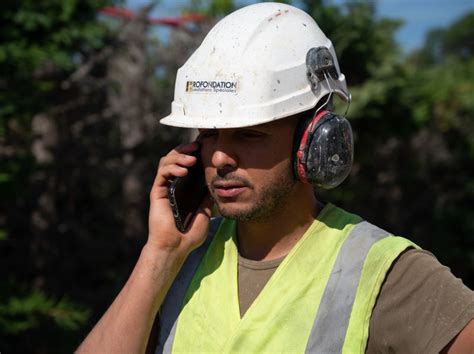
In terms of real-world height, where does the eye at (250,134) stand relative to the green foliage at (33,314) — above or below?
above

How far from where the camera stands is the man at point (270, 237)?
2197 millimetres

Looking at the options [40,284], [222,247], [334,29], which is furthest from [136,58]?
[222,247]

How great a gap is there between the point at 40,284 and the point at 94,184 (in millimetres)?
1041

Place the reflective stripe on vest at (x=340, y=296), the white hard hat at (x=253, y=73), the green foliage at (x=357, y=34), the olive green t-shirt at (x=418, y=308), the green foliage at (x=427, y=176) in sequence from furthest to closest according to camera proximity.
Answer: the green foliage at (x=427, y=176) < the green foliage at (x=357, y=34) < the white hard hat at (x=253, y=73) < the reflective stripe on vest at (x=340, y=296) < the olive green t-shirt at (x=418, y=308)

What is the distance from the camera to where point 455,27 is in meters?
31.1

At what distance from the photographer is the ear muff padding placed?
7.73 ft

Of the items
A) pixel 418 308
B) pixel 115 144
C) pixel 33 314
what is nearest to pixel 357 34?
pixel 115 144

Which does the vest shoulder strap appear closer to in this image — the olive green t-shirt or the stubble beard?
the stubble beard

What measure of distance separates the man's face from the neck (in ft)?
0.31

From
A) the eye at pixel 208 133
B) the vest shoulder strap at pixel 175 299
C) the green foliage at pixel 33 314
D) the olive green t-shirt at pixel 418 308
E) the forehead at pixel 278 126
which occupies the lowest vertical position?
the green foliage at pixel 33 314

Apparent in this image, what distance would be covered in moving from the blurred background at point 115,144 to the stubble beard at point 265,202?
8.54 feet

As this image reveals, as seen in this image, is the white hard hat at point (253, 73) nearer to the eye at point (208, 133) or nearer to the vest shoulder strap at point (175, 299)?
the eye at point (208, 133)

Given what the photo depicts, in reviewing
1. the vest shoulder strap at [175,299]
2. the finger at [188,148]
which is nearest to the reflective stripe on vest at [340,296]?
the vest shoulder strap at [175,299]

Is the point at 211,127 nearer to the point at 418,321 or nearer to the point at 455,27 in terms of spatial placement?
the point at 418,321
